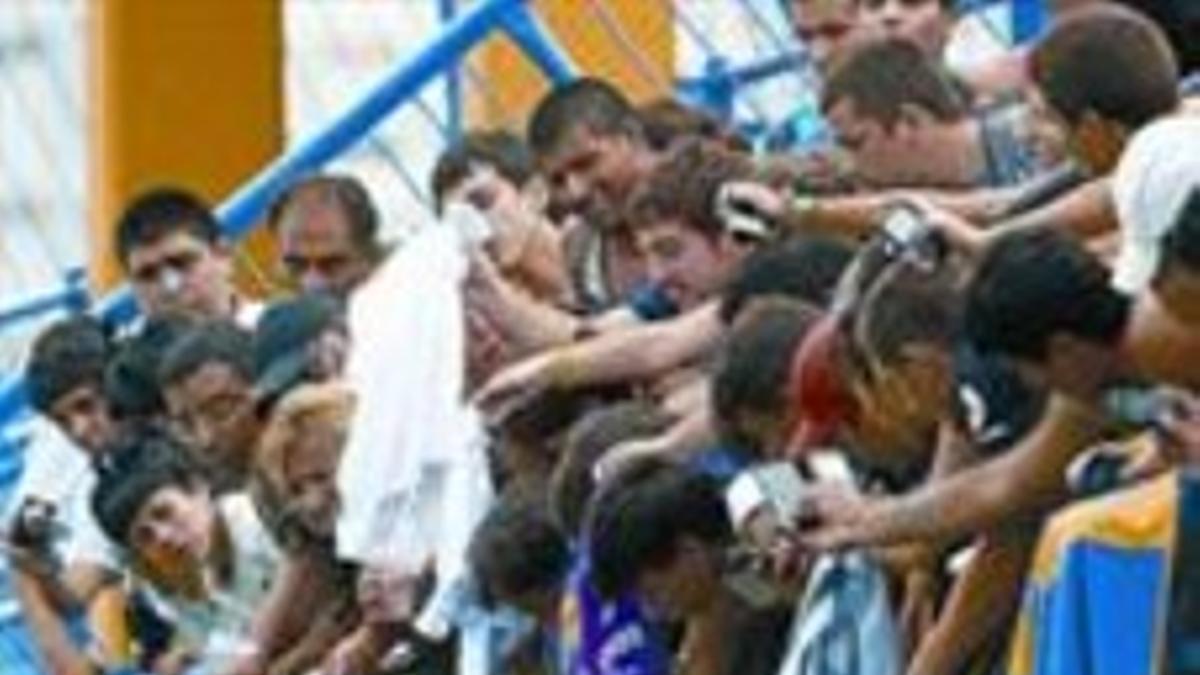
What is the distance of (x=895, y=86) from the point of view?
328 inches

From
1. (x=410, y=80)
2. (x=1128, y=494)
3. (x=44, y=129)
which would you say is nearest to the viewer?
(x=1128, y=494)

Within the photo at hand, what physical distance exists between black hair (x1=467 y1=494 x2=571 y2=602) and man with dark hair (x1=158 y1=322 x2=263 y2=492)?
165 cm

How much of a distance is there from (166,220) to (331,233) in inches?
44.2

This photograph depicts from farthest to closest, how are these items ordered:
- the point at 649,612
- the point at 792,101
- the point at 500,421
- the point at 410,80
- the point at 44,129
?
the point at 44,129 → the point at 410,80 → the point at 792,101 → the point at 500,421 → the point at 649,612

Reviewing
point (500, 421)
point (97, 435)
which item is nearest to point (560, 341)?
point (500, 421)

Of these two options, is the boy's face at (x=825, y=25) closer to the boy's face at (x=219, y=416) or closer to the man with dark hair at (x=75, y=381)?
the boy's face at (x=219, y=416)

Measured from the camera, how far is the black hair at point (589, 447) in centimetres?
841

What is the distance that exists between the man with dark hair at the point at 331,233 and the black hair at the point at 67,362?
3.69ft

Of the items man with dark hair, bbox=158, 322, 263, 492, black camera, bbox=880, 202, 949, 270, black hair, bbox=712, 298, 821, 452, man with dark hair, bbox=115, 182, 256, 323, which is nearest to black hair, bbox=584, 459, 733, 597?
black hair, bbox=712, 298, 821, 452

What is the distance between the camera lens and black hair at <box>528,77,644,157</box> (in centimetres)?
946

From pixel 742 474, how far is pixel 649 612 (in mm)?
514

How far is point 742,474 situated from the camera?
7797 millimetres

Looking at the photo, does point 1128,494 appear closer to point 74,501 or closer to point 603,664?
point 603,664

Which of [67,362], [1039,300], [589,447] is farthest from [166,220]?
[1039,300]
